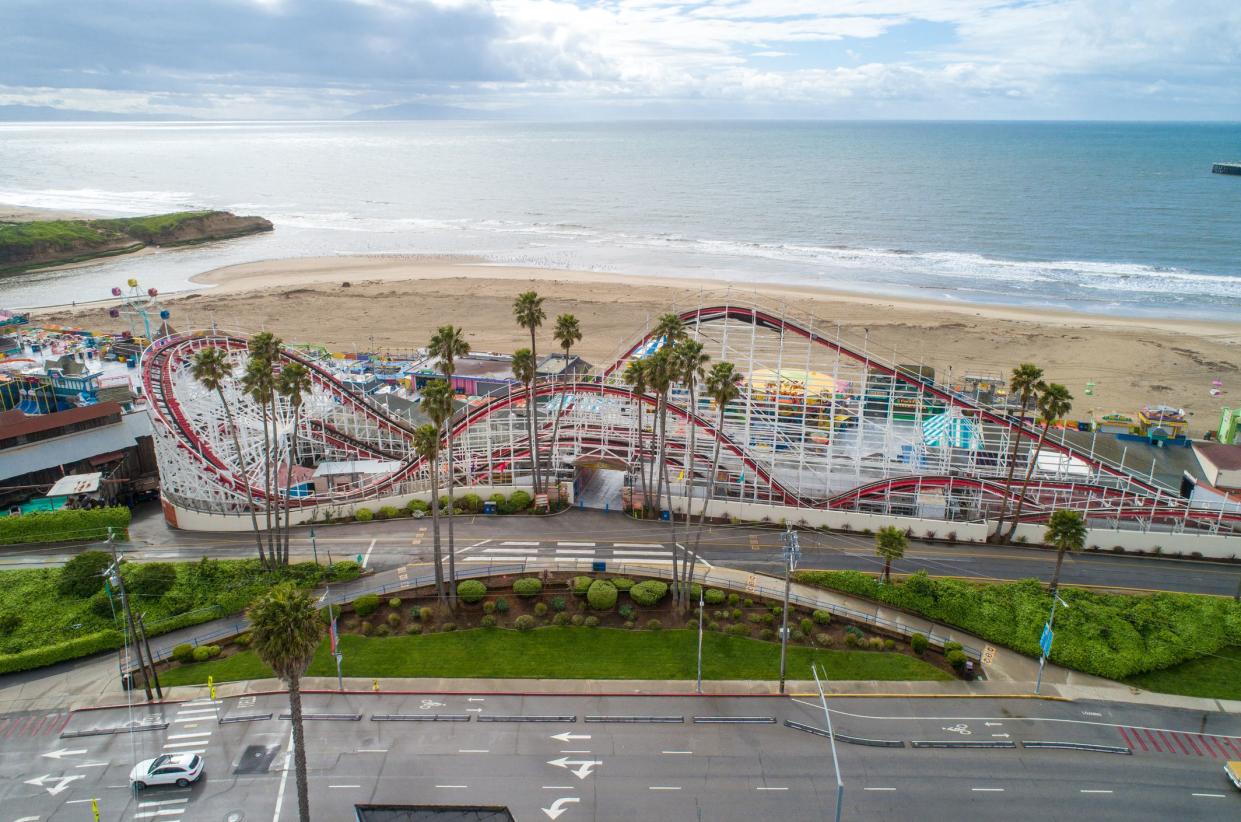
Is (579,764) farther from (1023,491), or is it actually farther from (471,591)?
(1023,491)

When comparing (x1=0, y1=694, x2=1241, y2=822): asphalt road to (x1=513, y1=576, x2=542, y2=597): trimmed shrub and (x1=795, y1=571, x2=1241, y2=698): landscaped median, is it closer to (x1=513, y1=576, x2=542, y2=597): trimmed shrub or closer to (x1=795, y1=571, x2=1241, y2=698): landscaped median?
(x1=795, y1=571, x2=1241, y2=698): landscaped median

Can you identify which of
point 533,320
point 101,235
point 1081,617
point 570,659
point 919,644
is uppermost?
point 101,235

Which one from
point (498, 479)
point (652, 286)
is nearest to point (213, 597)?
point (498, 479)

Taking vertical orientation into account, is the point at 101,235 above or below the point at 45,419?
above

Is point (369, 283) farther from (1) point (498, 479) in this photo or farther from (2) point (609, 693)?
(2) point (609, 693)

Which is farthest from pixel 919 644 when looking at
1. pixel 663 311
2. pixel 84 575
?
pixel 663 311

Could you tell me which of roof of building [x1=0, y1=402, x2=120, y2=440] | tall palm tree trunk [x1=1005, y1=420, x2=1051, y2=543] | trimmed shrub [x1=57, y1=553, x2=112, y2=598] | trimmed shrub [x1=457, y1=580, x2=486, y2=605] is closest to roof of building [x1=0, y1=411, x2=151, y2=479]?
roof of building [x1=0, y1=402, x2=120, y2=440]
